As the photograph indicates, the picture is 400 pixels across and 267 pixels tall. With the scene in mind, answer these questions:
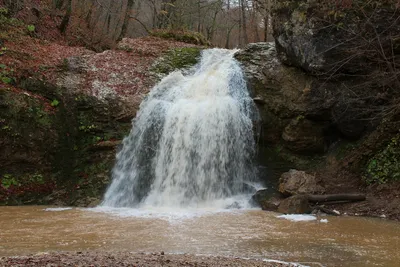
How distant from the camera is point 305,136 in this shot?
38.6 feet

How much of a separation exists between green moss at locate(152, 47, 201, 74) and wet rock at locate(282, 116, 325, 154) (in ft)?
19.5

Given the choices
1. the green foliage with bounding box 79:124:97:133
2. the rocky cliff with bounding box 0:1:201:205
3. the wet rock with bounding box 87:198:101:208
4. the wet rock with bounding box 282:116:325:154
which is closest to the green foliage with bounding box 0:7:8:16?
the rocky cliff with bounding box 0:1:201:205

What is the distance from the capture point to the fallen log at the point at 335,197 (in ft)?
31.1

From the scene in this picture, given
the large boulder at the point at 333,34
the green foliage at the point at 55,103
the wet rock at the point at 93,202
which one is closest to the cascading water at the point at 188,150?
the wet rock at the point at 93,202

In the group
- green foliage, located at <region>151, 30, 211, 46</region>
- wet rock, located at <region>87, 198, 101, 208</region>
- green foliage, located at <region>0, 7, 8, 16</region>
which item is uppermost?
green foliage, located at <region>151, 30, 211, 46</region>

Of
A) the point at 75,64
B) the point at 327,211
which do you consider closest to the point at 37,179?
the point at 75,64

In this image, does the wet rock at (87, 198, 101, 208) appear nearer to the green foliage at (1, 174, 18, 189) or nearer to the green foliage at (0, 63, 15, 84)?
the green foliage at (1, 174, 18, 189)

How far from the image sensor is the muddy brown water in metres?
5.44

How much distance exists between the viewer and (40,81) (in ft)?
41.7

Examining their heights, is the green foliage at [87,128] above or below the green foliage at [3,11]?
below

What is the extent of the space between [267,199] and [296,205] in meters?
1.19

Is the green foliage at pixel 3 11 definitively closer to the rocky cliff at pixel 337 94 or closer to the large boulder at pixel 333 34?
the rocky cliff at pixel 337 94

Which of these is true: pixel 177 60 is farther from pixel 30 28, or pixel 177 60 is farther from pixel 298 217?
pixel 298 217

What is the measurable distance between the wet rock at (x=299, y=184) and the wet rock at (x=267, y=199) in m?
0.25
